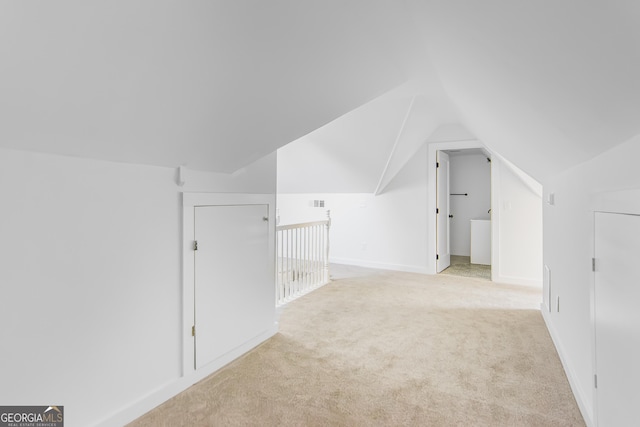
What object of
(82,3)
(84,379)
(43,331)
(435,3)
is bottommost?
(84,379)

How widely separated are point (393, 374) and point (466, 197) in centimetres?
557

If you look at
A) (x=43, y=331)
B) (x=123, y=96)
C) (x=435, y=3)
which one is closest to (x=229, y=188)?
(x=123, y=96)

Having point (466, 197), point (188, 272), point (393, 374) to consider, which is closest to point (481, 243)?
point (466, 197)

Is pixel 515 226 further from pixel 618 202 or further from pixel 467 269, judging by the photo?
pixel 618 202

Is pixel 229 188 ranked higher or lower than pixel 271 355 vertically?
higher

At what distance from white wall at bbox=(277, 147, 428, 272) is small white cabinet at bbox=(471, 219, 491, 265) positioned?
1357 millimetres

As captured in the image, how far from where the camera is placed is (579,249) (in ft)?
6.51

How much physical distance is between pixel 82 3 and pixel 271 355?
7.98 feet

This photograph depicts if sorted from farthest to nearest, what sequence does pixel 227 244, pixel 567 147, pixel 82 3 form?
pixel 227 244
pixel 567 147
pixel 82 3

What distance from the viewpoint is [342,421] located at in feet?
5.94

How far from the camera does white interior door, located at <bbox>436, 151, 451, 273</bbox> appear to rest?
5430 millimetres

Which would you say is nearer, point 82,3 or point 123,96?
point 82,3

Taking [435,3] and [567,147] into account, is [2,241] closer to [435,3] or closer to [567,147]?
[435,3]

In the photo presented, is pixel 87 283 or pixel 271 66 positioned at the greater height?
pixel 271 66
